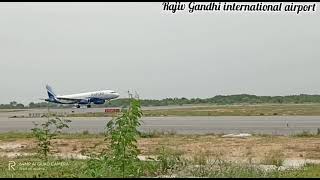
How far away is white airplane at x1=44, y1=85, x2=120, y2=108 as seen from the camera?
72500 millimetres

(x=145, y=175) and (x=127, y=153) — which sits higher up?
(x=127, y=153)

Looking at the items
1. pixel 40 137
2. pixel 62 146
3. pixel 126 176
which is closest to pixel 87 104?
pixel 62 146

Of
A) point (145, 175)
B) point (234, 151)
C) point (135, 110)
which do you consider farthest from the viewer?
point (234, 151)

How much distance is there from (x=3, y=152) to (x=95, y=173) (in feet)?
36.4

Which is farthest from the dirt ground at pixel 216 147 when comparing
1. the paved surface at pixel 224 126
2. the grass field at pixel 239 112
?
the grass field at pixel 239 112

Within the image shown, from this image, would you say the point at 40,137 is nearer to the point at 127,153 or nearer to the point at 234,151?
the point at 127,153

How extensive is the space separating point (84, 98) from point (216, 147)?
58802mm

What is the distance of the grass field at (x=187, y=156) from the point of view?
10.0m

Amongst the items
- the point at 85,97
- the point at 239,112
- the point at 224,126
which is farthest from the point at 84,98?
the point at 224,126

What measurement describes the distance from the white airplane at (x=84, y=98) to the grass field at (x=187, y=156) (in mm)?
46613

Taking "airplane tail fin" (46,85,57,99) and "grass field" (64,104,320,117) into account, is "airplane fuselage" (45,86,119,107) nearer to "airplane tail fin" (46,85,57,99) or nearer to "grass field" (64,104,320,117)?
"airplane tail fin" (46,85,57,99)

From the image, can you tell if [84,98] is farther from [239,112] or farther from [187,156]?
[187,156]

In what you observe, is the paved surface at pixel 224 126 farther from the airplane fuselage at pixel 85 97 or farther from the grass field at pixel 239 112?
the airplane fuselage at pixel 85 97

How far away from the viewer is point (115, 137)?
24.4ft
